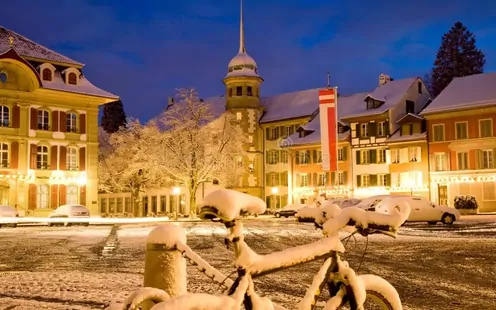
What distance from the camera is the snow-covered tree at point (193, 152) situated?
53219mm

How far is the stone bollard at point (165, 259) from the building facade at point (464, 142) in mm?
50712

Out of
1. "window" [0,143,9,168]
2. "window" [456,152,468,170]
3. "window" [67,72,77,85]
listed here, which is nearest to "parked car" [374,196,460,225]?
"window" [456,152,468,170]

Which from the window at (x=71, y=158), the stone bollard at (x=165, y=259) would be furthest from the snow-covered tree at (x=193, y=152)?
the stone bollard at (x=165, y=259)

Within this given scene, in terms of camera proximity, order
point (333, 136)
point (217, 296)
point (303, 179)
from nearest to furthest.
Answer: point (217, 296)
point (333, 136)
point (303, 179)

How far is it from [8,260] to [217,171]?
38505 mm

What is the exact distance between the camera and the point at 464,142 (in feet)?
178

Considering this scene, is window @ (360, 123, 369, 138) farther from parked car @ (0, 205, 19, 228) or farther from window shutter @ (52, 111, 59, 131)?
parked car @ (0, 205, 19, 228)

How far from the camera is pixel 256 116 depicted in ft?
242

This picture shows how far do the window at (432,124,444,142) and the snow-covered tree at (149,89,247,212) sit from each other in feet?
57.1

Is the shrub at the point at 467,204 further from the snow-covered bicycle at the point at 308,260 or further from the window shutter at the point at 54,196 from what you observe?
the snow-covered bicycle at the point at 308,260

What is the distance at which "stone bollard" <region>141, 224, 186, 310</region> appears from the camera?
17.1 ft

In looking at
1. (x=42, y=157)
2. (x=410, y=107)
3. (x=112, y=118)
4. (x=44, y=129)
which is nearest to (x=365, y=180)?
(x=410, y=107)

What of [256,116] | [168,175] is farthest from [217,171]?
[256,116]

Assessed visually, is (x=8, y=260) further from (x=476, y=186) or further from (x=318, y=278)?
(x=476, y=186)
